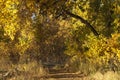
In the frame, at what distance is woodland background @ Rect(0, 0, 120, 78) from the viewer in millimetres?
13984

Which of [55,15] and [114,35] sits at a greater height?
[55,15]

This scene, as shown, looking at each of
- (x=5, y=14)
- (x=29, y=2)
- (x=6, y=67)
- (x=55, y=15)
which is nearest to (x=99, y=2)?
(x=55, y=15)

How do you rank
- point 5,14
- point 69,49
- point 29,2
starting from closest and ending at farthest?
point 5,14
point 29,2
point 69,49

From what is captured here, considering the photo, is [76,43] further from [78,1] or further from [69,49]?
[78,1]

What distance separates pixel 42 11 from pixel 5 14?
2586mm

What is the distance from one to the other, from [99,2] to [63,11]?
2904 mm

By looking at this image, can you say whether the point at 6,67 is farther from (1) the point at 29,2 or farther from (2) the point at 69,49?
(1) the point at 29,2

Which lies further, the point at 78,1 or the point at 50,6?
the point at 78,1

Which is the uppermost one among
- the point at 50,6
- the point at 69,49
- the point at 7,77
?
the point at 50,6

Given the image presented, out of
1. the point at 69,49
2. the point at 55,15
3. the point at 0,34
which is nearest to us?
the point at 55,15

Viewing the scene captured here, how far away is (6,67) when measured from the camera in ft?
80.7

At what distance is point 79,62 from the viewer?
24.9m

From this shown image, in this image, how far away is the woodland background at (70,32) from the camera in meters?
14.0

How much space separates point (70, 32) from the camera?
2191 cm
